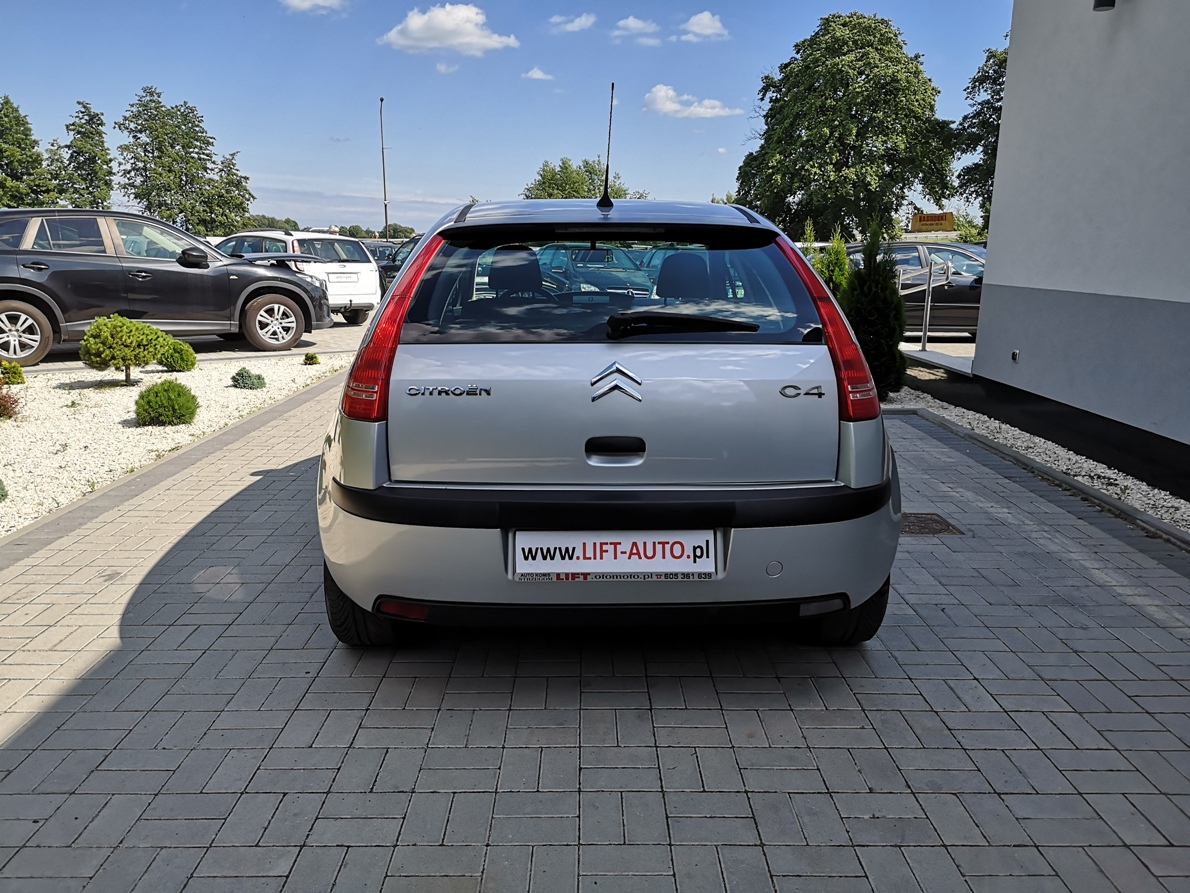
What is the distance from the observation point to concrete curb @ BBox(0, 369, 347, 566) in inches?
199

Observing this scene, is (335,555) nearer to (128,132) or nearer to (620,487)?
(620,487)

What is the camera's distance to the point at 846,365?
304 cm

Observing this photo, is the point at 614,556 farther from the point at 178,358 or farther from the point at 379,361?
the point at 178,358

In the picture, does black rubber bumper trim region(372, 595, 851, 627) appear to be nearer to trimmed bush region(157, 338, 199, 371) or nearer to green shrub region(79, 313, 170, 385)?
green shrub region(79, 313, 170, 385)

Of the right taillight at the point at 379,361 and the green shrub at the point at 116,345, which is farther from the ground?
the right taillight at the point at 379,361

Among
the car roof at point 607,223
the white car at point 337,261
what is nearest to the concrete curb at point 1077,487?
the car roof at point 607,223

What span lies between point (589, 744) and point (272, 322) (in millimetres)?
12279

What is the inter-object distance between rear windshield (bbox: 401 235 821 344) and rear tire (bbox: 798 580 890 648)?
1.10m

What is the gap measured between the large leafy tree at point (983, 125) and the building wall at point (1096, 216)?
37274mm

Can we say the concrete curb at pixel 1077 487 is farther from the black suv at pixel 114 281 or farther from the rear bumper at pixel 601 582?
the black suv at pixel 114 281

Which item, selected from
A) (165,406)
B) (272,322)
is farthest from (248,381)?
(272,322)

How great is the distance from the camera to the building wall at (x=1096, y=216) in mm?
5988

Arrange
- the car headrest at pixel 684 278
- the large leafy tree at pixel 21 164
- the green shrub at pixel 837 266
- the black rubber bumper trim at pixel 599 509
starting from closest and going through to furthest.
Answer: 1. the black rubber bumper trim at pixel 599 509
2. the car headrest at pixel 684 278
3. the green shrub at pixel 837 266
4. the large leafy tree at pixel 21 164

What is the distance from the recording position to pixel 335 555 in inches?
125
